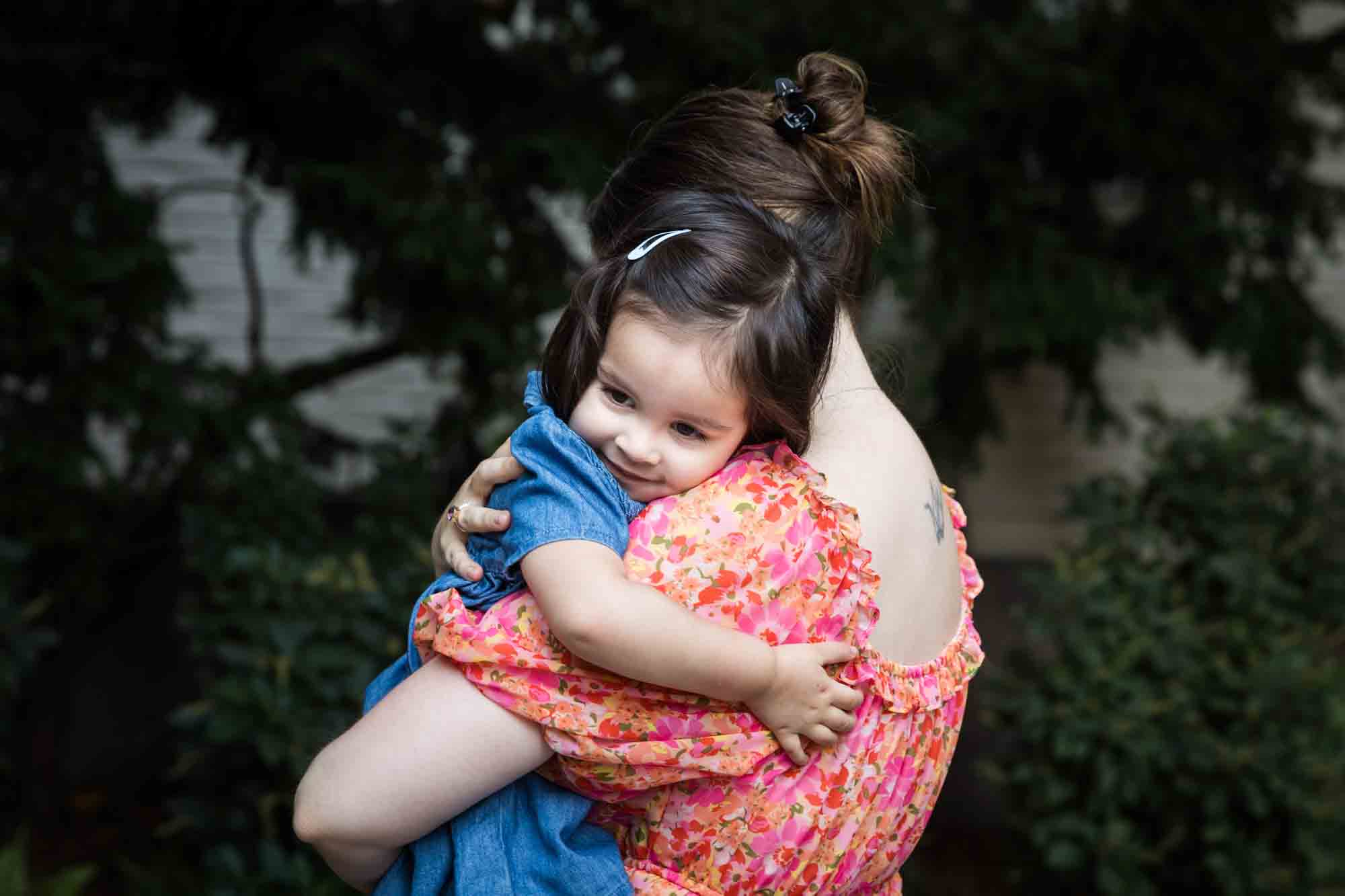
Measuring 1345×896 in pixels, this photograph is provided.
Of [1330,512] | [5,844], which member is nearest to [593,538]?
[1330,512]

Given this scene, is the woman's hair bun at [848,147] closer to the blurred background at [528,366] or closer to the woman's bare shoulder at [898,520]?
the woman's bare shoulder at [898,520]

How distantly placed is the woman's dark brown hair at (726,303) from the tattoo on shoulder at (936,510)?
20 centimetres

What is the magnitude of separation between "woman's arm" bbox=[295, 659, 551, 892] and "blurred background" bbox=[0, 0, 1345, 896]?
1.84 m

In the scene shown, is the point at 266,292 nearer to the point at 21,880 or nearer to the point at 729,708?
the point at 21,880

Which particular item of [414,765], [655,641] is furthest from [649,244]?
[414,765]

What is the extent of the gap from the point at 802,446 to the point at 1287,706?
267cm

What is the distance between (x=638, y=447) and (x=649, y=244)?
250 millimetres

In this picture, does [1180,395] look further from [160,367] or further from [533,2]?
[160,367]

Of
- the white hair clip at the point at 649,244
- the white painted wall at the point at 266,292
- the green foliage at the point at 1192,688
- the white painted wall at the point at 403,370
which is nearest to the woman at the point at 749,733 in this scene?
the white hair clip at the point at 649,244

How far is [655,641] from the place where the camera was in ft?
4.41

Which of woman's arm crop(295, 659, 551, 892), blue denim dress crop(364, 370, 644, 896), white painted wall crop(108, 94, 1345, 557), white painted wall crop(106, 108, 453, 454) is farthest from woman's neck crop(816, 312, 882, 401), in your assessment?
Result: white painted wall crop(106, 108, 453, 454)

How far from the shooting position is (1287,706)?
3.63m

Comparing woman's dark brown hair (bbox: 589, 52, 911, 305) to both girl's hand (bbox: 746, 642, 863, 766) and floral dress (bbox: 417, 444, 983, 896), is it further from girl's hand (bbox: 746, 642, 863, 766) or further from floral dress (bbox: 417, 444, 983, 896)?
girl's hand (bbox: 746, 642, 863, 766)

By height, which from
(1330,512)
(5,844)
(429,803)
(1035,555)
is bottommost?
(5,844)
